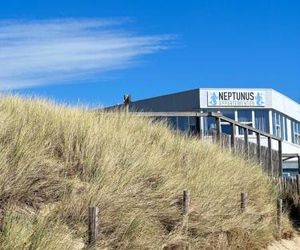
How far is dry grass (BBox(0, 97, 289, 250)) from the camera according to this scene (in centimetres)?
682

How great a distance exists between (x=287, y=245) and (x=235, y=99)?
3070 cm

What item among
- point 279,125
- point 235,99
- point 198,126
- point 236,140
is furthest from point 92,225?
point 279,125

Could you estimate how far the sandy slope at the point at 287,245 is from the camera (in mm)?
12230

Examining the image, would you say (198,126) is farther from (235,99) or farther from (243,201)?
(235,99)

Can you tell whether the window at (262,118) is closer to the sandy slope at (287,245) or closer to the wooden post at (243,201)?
the sandy slope at (287,245)

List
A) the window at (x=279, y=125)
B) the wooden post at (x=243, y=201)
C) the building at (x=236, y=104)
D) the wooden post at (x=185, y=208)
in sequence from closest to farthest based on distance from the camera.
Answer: the wooden post at (x=185, y=208), the wooden post at (x=243, y=201), the building at (x=236, y=104), the window at (x=279, y=125)

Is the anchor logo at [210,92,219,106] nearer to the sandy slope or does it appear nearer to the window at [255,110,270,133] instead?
the window at [255,110,270,133]

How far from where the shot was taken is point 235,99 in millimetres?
43281

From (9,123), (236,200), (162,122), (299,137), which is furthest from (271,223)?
(299,137)

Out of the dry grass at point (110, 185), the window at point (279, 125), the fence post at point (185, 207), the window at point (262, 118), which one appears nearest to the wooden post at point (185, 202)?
the fence post at point (185, 207)

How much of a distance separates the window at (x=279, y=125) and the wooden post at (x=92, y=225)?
3878 cm

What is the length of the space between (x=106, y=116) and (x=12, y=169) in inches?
176

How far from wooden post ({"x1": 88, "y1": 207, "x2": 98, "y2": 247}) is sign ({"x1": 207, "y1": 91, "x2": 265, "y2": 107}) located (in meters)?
35.9

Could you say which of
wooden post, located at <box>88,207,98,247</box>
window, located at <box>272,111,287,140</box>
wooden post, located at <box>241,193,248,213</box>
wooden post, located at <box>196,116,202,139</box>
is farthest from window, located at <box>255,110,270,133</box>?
wooden post, located at <box>88,207,98,247</box>
